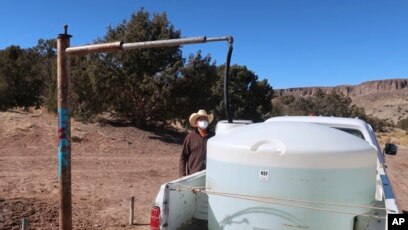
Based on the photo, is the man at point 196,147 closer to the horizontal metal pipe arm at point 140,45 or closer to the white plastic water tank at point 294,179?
the horizontal metal pipe arm at point 140,45

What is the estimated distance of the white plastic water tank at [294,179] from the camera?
10.2 feet

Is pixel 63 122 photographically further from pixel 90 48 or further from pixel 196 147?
pixel 196 147

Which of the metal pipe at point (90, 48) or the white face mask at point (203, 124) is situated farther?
the white face mask at point (203, 124)

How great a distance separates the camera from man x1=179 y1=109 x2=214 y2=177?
6074 mm

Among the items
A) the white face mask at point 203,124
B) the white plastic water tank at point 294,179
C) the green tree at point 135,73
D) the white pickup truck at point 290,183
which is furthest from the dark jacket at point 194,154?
the green tree at point 135,73

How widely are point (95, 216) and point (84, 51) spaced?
12.1 ft

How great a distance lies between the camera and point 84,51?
13.8 feet

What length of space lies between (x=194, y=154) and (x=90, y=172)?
5.96 m

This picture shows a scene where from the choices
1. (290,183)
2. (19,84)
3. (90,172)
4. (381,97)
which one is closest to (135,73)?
(90,172)

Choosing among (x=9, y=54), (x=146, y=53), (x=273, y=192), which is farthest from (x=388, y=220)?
(x=9, y=54)

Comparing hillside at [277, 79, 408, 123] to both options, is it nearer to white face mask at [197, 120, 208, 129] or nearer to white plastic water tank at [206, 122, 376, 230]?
white face mask at [197, 120, 208, 129]

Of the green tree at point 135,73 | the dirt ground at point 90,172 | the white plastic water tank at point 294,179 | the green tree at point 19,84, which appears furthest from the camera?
the green tree at point 19,84

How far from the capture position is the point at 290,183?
3119 mm

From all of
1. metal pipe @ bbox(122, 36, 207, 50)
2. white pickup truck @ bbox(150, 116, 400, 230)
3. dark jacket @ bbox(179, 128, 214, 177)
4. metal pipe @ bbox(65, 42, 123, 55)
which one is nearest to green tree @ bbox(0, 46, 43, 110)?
dark jacket @ bbox(179, 128, 214, 177)
